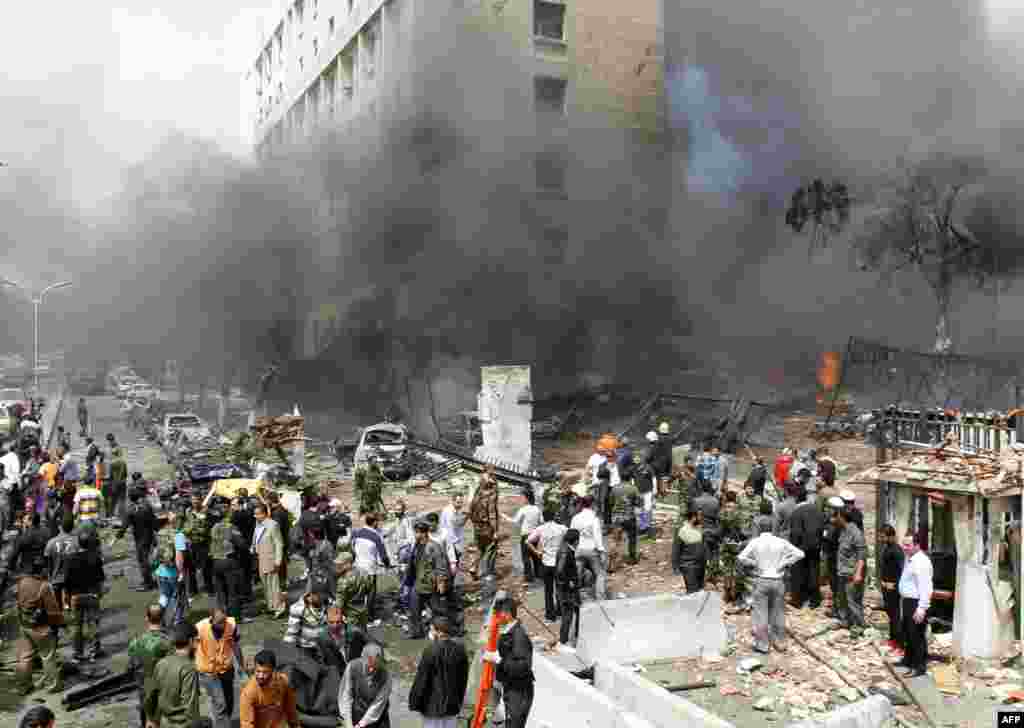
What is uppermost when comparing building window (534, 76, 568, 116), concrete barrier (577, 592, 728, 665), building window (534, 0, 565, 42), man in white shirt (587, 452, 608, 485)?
building window (534, 0, 565, 42)

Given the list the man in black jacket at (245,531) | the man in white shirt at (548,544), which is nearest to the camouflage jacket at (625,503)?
the man in white shirt at (548,544)

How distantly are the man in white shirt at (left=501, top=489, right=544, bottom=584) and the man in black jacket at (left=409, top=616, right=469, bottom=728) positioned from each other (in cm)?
420

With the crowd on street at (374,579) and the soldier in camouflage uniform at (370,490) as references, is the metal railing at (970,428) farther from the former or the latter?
the soldier in camouflage uniform at (370,490)

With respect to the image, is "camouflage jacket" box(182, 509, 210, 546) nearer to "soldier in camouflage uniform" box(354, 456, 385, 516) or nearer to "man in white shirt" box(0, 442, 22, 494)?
"soldier in camouflage uniform" box(354, 456, 385, 516)

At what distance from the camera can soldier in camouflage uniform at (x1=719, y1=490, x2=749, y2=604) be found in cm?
912

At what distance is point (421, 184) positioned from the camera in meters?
31.2

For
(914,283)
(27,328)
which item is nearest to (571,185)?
(914,283)

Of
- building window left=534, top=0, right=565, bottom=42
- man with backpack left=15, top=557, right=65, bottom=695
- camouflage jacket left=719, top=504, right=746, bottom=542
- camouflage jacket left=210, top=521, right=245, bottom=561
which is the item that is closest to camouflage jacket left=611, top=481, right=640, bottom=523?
camouflage jacket left=719, top=504, right=746, bottom=542

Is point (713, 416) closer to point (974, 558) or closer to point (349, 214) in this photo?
point (974, 558)

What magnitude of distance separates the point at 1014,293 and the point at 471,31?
69.9 feet

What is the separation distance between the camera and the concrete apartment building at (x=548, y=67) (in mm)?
32062

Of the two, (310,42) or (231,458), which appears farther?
Result: (310,42)

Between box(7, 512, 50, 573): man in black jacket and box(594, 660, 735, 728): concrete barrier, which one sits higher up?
box(7, 512, 50, 573): man in black jacket

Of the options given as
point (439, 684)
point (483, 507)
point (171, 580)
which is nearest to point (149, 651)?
point (439, 684)
